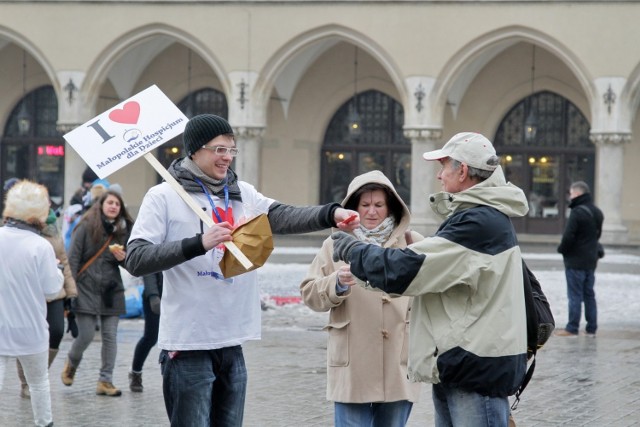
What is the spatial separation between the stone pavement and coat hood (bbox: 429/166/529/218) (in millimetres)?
3620

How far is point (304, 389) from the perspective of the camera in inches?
359

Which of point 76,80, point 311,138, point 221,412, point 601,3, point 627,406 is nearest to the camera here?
point 221,412

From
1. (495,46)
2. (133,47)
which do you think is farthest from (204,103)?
(495,46)

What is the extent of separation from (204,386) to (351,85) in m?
25.8

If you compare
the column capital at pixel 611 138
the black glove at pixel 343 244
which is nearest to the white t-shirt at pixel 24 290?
the black glove at pixel 343 244

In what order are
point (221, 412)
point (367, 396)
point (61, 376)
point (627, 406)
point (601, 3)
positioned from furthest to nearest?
point (601, 3) → point (61, 376) → point (627, 406) → point (367, 396) → point (221, 412)

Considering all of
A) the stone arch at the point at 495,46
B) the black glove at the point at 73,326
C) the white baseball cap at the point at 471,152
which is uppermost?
the stone arch at the point at 495,46

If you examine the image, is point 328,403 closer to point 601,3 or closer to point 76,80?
point 601,3

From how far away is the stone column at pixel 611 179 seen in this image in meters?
25.4

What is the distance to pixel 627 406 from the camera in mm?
8391

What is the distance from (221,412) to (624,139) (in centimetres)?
2194

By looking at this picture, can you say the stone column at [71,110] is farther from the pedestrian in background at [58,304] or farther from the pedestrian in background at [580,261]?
the pedestrian in background at [58,304]

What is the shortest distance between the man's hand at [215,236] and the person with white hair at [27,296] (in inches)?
109

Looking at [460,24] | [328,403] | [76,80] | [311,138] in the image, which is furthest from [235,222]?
[311,138]
